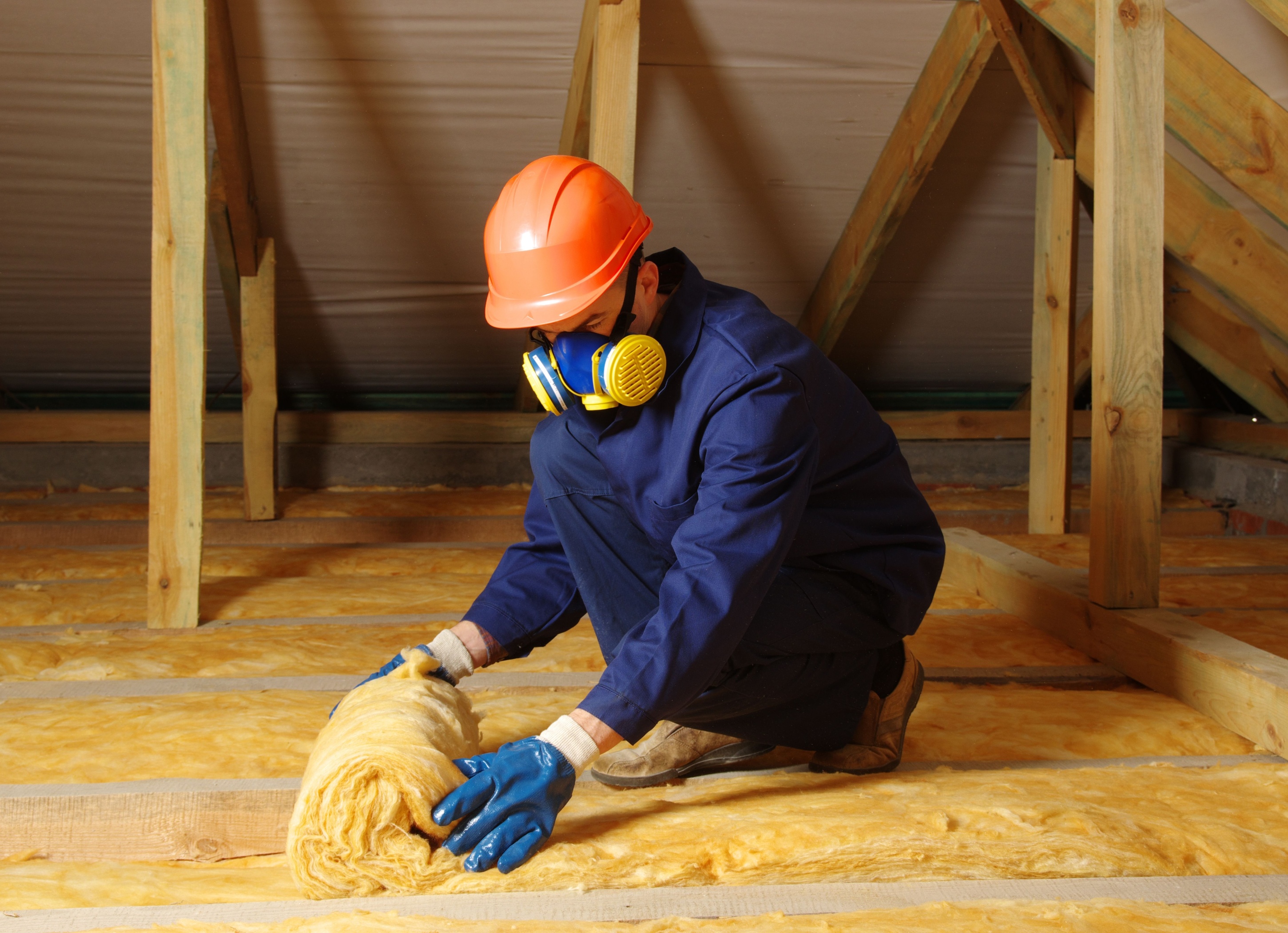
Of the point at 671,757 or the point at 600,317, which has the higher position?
the point at 600,317

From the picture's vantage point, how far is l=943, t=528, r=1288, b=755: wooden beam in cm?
179

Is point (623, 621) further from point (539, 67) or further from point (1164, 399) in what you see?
point (1164, 399)

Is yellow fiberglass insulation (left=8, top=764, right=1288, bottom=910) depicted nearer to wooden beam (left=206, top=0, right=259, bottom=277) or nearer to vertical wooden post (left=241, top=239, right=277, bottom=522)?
wooden beam (left=206, top=0, right=259, bottom=277)

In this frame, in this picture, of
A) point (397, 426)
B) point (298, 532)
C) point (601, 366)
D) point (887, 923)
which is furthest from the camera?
point (397, 426)

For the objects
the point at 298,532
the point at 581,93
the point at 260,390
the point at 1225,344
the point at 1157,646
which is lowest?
the point at 298,532

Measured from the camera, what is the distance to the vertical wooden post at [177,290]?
234cm

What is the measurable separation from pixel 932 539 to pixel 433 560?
81.6 inches

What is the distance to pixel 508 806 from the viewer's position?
125 cm

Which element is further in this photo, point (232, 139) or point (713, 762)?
point (232, 139)

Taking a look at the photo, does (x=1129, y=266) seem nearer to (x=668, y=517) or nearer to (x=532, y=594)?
(x=668, y=517)

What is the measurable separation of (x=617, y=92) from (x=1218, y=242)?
2010mm

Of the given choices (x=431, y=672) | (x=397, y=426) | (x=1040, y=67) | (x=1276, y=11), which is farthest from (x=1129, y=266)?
(x=397, y=426)

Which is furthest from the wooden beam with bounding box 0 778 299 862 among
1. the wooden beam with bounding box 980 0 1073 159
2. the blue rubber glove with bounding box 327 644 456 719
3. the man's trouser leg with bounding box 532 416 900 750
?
the wooden beam with bounding box 980 0 1073 159

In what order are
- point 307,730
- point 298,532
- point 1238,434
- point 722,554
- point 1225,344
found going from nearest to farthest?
point 722,554, point 307,730, point 298,532, point 1225,344, point 1238,434
